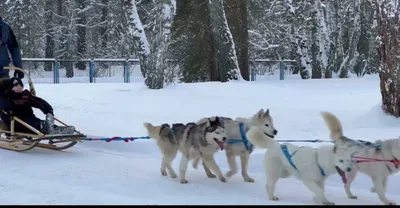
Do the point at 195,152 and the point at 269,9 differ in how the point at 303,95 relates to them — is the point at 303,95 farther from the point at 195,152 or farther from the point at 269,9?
the point at 269,9

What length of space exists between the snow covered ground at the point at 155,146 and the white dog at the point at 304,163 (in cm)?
28

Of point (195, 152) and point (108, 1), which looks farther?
point (108, 1)

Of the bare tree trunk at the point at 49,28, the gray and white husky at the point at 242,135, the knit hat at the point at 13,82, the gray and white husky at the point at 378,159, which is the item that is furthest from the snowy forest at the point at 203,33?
the knit hat at the point at 13,82

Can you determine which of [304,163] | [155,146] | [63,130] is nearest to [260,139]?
[304,163]

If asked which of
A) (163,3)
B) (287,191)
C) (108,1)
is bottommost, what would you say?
(287,191)

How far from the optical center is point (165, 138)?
668 cm

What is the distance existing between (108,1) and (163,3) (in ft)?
58.2

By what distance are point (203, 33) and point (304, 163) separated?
14725 millimetres

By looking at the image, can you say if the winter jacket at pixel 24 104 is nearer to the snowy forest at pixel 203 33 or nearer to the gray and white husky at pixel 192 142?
the gray and white husky at pixel 192 142

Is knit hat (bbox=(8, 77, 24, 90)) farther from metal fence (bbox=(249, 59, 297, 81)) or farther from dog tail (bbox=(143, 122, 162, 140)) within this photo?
metal fence (bbox=(249, 59, 297, 81))

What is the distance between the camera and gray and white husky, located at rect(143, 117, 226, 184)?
6.19 metres

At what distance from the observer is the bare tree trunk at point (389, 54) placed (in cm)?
928

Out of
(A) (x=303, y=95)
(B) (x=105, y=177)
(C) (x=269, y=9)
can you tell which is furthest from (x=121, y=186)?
(C) (x=269, y=9)

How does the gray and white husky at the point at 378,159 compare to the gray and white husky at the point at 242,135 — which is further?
the gray and white husky at the point at 242,135
